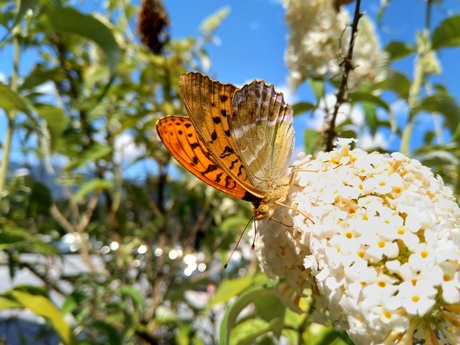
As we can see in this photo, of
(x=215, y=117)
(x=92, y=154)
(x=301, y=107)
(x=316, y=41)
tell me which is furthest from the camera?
(x=316, y=41)

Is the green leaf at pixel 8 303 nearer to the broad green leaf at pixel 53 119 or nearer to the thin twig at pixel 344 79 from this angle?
the broad green leaf at pixel 53 119

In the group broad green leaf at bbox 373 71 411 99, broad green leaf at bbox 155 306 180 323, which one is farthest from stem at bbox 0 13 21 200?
broad green leaf at bbox 373 71 411 99

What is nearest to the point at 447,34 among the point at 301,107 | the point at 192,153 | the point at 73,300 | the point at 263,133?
the point at 301,107

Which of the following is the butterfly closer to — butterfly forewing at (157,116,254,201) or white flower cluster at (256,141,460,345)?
butterfly forewing at (157,116,254,201)

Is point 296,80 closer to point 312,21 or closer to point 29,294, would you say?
point 312,21

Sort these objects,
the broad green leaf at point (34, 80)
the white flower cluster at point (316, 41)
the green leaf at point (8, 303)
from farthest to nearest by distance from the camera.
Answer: the white flower cluster at point (316, 41)
the broad green leaf at point (34, 80)
the green leaf at point (8, 303)

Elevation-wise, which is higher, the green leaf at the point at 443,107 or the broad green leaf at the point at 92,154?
the green leaf at the point at 443,107

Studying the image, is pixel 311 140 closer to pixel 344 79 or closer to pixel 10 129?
pixel 344 79

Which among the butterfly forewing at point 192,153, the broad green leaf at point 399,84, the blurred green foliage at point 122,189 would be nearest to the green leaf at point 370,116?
the blurred green foliage at point 122,189
